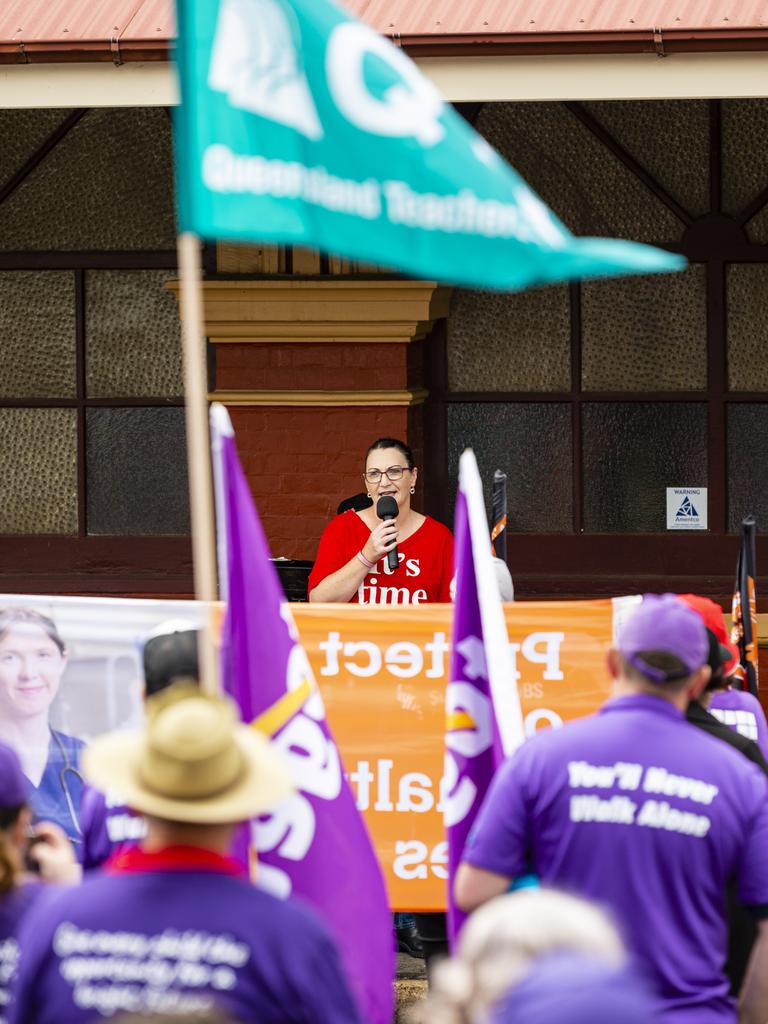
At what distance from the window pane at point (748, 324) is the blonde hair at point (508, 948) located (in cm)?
726

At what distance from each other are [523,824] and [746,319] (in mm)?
6030

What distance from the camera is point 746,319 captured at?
942cm

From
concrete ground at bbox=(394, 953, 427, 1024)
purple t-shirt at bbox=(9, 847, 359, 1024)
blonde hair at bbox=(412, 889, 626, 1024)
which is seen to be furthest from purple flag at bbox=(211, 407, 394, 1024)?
concrete ground at bbox=(394, 953, 427, 1024)

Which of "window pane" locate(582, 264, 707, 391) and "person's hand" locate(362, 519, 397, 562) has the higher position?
"window pane" locate(582, 264, 707, 391)

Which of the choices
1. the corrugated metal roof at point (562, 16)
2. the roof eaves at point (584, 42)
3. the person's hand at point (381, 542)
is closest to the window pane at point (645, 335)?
the corrugated metal roof at point (562, 16)

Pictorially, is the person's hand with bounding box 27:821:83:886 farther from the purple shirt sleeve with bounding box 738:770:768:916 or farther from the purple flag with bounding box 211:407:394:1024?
the purple shirt sleeve with bounding box 738:770:768:916

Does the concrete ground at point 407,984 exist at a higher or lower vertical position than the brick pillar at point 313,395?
lower

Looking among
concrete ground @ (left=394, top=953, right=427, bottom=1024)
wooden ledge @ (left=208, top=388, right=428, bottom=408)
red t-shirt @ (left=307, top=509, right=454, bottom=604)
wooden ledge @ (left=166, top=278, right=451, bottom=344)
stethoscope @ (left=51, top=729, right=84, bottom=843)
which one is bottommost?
concrete ground @ (left=394, top=953, right=427, bottom=1024)

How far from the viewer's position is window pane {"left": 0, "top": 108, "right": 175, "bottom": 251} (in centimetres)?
957

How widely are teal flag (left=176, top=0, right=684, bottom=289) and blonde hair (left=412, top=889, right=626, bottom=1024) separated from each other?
156 cm

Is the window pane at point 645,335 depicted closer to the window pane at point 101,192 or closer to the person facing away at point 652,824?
the window pane at point 101,192

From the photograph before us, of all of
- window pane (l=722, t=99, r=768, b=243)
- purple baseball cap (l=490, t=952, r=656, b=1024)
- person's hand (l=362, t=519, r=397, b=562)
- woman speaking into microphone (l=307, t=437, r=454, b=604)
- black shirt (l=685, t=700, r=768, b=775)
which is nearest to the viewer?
purple baseball cap (l=490, t=952, r=656, b=1024)

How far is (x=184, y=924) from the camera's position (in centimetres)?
280

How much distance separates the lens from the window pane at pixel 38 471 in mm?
9773
